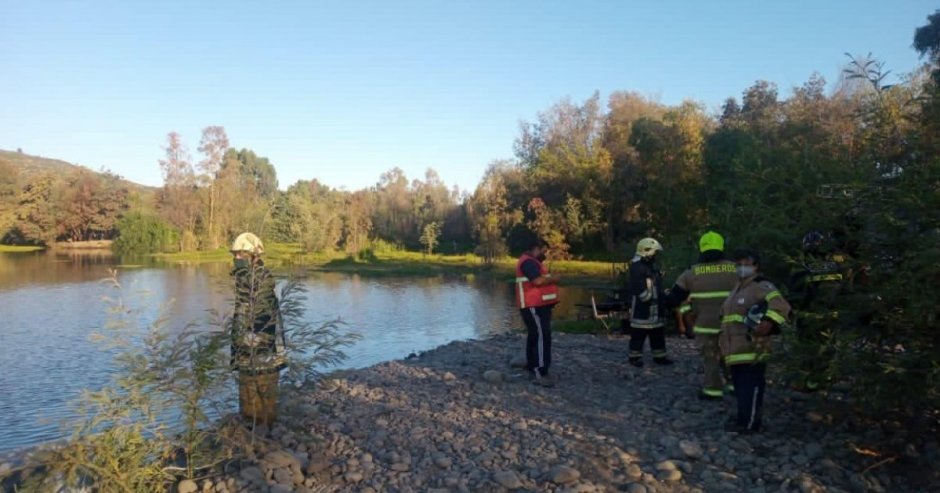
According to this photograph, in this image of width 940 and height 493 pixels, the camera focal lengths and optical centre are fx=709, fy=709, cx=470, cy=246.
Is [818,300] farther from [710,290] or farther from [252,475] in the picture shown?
[252,475]

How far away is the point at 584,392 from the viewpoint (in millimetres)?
8656

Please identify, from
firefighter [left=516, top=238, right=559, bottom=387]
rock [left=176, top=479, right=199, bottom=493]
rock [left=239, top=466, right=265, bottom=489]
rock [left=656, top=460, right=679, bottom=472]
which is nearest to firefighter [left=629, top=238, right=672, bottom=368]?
firefighter [left=516, top=238, right=559, bottom=387]

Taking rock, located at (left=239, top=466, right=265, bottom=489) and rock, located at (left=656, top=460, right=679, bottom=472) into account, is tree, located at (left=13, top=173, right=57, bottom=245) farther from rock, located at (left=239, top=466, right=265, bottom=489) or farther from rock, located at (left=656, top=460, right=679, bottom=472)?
rock, located at (left=656, top=460, right=679, bottom=472)

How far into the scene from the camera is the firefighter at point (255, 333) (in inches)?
272

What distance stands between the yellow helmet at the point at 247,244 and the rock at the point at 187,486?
2.18m

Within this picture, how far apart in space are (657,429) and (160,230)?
6087cm

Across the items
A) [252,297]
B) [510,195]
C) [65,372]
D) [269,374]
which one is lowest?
[65,372]

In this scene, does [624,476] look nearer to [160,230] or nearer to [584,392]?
[584,392]

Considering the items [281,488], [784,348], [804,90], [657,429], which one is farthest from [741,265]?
[804,90]

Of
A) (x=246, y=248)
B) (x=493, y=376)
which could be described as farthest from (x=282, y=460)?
(x=493, y=376)

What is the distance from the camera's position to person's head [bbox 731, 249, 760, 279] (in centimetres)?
674

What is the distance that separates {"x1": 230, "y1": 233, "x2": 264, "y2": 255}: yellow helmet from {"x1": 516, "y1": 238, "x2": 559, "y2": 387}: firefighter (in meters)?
3.45

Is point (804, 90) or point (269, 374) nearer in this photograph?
point (269, 374)

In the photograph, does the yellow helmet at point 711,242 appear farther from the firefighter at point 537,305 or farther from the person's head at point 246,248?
the person's head at point 246,248
